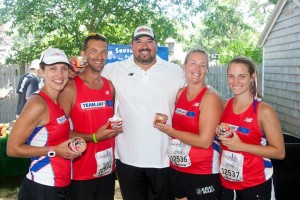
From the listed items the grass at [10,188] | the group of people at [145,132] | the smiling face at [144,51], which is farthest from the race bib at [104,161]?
the grass at [10,188]

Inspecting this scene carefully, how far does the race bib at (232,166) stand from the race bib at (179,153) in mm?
343

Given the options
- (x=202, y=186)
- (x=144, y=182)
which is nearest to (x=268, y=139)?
(x=202, y=186)

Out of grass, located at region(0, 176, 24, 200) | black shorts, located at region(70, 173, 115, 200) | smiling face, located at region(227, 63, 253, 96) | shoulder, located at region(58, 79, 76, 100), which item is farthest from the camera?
grass, located at region(0, 176, 24, 200)

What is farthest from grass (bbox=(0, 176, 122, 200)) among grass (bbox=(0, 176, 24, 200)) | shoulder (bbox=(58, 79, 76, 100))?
shoulder (bbox=(58, 79, 76, 100))

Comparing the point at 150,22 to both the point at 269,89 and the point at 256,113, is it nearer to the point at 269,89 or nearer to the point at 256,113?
the point at 269,89

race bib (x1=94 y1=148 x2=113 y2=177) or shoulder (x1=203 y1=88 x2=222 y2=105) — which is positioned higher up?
shoulder (x1=203 y1=88 x2=222 y2=105)

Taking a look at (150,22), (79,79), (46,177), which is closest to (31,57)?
(150,22)

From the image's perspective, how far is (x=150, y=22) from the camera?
496 inches

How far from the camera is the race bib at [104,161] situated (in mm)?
3338

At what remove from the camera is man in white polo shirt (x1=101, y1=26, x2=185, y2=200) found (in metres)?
3.52

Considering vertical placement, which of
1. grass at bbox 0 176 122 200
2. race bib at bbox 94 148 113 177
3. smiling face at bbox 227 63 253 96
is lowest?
grass at bbox 0 176 122 200

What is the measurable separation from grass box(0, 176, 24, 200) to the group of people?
2819 millimetres

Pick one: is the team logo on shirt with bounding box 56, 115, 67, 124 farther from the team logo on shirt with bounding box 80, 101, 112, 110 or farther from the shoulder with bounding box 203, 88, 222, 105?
the shoulder with bounding box 203, 88, 222, 105

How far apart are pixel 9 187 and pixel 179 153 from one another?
4084mm
